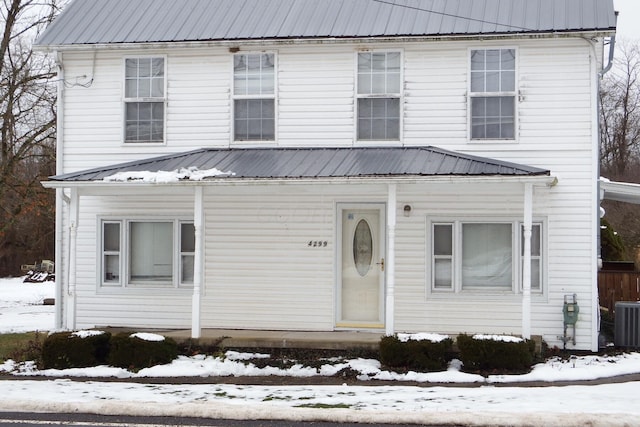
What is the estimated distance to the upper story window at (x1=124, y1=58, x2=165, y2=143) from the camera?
14.7 metres

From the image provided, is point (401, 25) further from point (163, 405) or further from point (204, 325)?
point (163, 405)

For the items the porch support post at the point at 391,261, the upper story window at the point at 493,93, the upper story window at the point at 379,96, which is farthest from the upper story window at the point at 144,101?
the upper story window at the point at 493,93

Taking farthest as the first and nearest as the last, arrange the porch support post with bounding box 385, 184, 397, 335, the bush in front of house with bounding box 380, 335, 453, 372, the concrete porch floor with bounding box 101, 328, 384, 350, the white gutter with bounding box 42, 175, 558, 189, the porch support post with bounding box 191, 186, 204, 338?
the porch support post with bounding box 191, 186, 204, 338, the concrete porch floor with bounding box 101, 328, 384, 350, the porch support post with bounding box 385, 184, 397, 335, the white gutter with bounding box 42, 175, 558, 189, the bush in front of house with bounding box 380, 335, 453, 372

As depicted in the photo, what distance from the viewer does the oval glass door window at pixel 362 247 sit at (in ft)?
45.9

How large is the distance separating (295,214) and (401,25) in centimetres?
384

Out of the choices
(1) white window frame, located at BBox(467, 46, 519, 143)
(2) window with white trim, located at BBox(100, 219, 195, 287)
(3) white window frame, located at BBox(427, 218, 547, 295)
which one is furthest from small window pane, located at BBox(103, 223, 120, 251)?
(1) white window frame, located at BBox(467, 46, 519, 143)

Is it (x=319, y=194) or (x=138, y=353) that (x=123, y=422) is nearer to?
(x=138, y=353)

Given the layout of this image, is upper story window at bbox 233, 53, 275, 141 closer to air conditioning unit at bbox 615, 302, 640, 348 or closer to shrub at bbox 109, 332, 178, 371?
shrub at bbox 109, 332, 178, 371

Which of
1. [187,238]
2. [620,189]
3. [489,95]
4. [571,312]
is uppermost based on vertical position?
[489,95]

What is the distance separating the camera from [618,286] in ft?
55.8

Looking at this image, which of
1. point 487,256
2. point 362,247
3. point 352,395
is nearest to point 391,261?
point 362,247

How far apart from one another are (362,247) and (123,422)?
6377 mm

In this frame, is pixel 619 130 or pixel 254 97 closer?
pixel 254 97

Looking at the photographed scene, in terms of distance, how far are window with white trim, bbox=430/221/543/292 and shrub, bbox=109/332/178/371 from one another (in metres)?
4.71
